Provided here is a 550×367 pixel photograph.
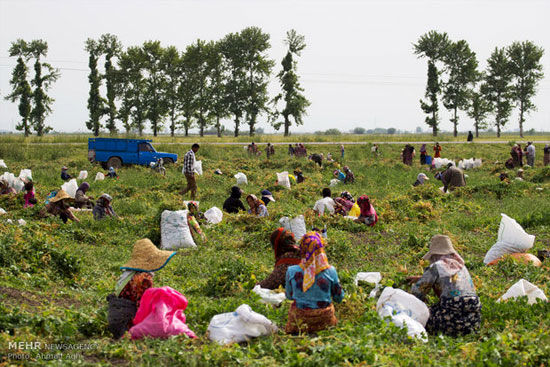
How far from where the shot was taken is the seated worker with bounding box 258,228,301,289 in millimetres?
6453

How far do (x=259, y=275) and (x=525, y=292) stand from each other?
11.7 feet

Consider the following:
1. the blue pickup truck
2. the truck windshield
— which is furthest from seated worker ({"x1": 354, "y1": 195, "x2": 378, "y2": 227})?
the truck windshield

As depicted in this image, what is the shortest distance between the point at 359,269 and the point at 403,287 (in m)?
1.63

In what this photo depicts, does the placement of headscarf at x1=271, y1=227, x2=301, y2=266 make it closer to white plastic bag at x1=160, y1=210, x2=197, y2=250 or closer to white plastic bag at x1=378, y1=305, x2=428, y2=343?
white plastic bag at x1=378, y1=305, x2=428, y2=343

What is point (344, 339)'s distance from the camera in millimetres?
4699

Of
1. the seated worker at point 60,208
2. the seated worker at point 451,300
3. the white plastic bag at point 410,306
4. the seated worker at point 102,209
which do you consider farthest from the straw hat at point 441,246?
the seated worker at point 60,208

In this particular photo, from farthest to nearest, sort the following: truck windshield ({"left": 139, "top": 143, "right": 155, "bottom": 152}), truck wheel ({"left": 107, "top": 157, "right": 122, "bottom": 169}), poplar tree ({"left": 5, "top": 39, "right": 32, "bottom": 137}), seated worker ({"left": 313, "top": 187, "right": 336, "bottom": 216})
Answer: poplar tree ({"left": 5, "top": 39, "right": 32, "bottom": 137}) → truck windshield ({"left": 139, "top": 143, "right": 155, "bottom": 152}) → truck wheel ({"left": 107, "top": 157, "right": 122, "bottom": 169}) → seated worker ({"left": 313, "top": 187, "right": 336, "bottom": 216})

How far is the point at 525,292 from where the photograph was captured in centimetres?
621

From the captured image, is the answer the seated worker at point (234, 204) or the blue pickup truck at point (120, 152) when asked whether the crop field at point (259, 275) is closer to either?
the seated worker at point (234, 204)

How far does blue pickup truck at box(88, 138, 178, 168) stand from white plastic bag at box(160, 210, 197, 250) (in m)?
16.0

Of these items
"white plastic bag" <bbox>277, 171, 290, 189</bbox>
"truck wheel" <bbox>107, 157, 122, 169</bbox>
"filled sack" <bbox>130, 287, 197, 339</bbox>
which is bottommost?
"filled sack" <bbox>130, 287, 197, 339</bbox>

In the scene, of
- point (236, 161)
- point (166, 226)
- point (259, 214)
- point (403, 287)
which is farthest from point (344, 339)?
point (236, 161)

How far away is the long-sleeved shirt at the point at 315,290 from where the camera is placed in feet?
17.0

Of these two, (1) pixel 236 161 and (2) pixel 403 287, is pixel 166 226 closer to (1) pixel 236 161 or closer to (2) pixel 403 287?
(2) pixel 403 287
